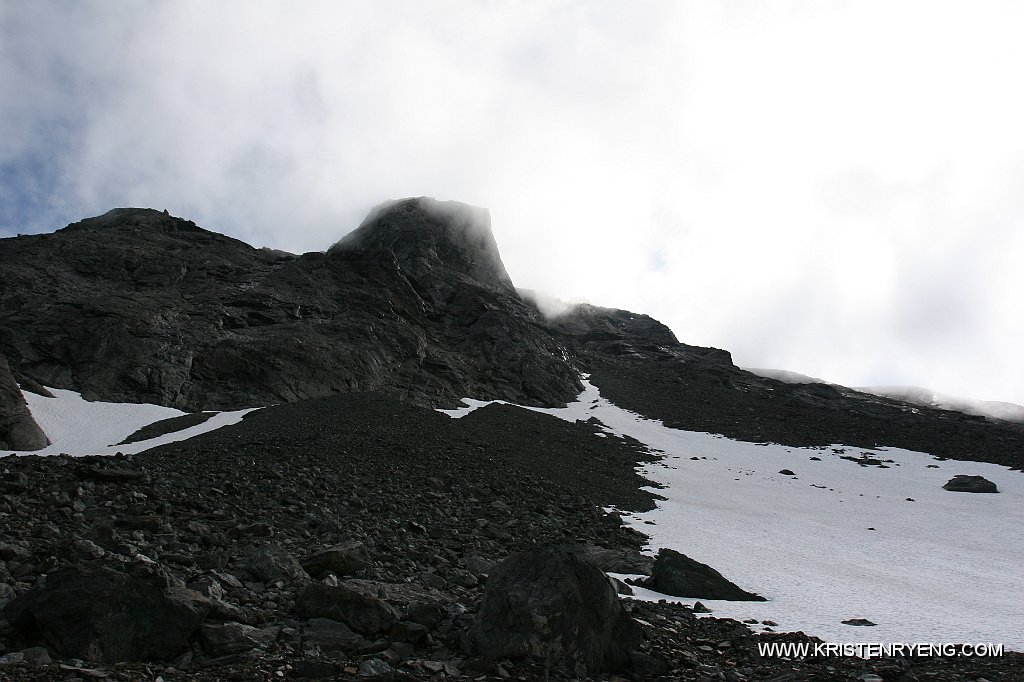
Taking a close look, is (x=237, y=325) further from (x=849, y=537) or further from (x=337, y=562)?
(x=849, y=537)

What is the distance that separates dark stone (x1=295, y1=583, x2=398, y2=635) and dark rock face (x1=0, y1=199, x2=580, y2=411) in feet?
130

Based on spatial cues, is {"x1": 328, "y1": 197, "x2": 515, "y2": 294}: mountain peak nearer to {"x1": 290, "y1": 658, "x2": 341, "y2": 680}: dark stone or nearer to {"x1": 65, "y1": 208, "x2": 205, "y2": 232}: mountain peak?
{"x1": 65, "y1": 208, "x2": 205, "y2": 232}: mountain peak

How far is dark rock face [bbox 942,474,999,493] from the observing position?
1471 inches

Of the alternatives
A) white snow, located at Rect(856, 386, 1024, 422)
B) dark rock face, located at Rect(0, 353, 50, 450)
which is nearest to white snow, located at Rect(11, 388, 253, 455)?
dark rock face, located at Rect(0, 353, 50, 450)

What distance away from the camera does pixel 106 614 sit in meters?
6.49

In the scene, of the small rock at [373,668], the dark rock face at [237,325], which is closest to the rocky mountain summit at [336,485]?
the small rock at [373,668]

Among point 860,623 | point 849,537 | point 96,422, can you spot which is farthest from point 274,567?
point 96,422

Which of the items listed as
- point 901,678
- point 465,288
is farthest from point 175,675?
point 465,288

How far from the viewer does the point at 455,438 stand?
3419cm

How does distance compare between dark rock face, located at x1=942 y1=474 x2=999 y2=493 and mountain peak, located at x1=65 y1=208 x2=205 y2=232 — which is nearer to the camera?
dark rock face, located at x1=942 y1=474 x2=999 y2=493

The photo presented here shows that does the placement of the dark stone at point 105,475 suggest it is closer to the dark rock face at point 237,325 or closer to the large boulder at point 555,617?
the large boulder at point 555,617

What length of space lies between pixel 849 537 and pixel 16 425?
41859 mm

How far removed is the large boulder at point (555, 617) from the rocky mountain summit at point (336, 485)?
0.03m

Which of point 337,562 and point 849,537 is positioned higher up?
point 337,562
